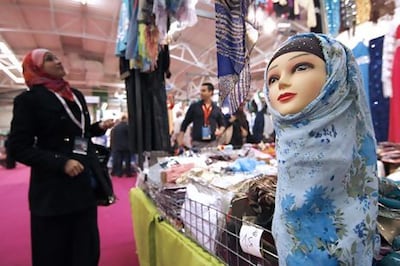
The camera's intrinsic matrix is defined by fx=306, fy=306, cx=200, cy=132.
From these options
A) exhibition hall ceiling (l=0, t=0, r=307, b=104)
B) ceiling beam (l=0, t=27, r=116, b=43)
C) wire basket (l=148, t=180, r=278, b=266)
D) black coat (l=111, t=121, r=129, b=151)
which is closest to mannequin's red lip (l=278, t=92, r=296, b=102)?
wire basket (l=148, t=180, r=278, b=266)

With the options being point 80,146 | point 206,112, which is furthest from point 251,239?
point 206,112

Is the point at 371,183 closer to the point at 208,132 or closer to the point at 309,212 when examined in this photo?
the point at 309,212

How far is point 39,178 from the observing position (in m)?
1.33

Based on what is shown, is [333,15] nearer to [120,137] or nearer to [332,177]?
[332,177]

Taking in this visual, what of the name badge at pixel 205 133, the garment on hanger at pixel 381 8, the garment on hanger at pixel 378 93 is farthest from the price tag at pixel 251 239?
the name badge at pixel 205 133

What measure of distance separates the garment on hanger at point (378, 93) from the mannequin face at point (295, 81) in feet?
3.75

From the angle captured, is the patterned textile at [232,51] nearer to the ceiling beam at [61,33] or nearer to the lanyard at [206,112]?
the lanyard at [206,112]

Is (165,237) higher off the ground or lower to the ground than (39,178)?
lower

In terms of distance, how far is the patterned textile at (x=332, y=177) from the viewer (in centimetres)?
44

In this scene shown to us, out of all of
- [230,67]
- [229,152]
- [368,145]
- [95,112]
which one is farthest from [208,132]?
[95,112]

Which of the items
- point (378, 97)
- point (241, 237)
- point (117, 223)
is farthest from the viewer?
point (117, 223)

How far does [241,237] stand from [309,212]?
0.78 feet

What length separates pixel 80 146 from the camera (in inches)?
55.4

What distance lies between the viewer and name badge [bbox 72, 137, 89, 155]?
1.39m
